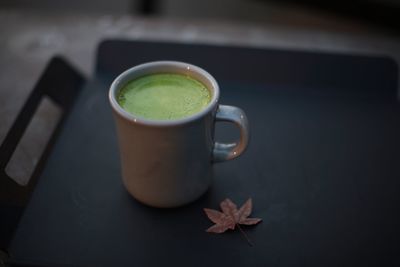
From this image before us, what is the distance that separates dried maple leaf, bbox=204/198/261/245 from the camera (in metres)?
0.49

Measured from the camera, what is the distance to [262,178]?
556 millimetres

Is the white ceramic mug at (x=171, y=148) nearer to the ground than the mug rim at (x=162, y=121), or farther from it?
nearer to the ground

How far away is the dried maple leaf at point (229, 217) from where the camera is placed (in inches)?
19.4

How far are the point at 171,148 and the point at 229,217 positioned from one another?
0.11 meters

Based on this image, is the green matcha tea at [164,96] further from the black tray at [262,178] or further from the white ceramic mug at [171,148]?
the black tray at [262,178]

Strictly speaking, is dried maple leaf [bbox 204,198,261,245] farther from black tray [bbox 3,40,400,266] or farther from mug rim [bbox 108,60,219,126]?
mug rim [bbox 108,60,219,126]

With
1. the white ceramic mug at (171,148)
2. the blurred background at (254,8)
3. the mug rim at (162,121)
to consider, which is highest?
the mug rim at (162,121)

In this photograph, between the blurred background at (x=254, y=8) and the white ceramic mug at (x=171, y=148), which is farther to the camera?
the blurred background at (x=254, y=8)

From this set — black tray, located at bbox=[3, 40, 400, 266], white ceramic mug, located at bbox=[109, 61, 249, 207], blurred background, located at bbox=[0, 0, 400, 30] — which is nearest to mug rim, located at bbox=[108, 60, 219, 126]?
white ceramic mug, located at bbox=[109, 61, 249, 207]

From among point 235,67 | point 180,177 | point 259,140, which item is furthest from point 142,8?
point 180,177

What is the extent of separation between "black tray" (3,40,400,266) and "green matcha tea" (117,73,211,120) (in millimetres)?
114

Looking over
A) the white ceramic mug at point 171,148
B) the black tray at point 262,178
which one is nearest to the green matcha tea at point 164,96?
the white ceramic mug at point 171,148

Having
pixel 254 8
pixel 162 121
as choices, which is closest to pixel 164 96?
pixel 162 121

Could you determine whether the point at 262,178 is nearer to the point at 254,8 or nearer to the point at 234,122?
the point at 234,122
